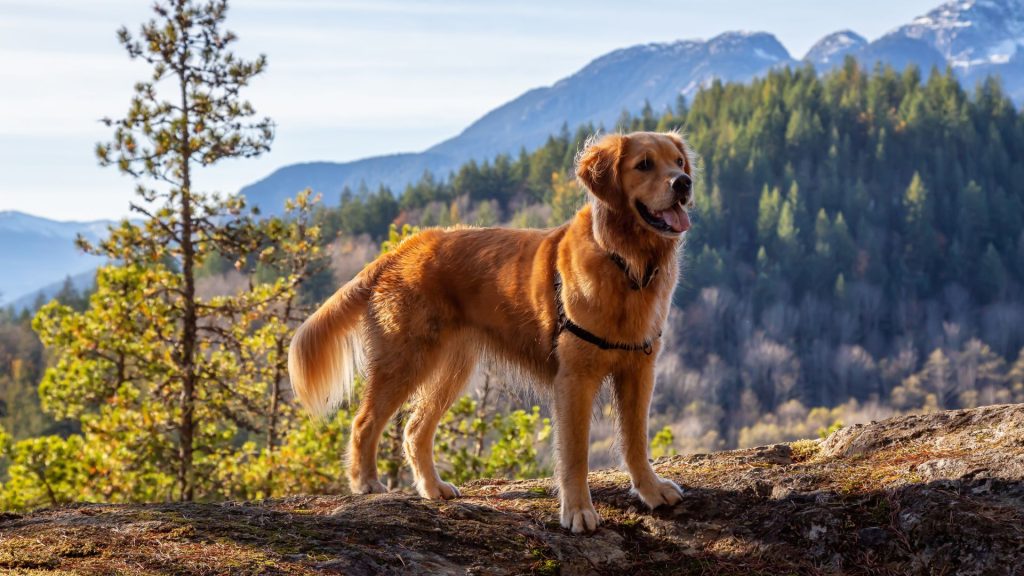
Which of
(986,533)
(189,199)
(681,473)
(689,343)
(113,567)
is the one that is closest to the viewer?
(113,567)

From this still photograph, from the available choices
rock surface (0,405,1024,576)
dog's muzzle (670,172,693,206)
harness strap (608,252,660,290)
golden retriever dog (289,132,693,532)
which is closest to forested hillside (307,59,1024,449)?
golden retriever dog (289,132,693,532)

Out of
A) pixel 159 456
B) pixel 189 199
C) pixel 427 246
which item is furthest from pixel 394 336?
pixel 159 456

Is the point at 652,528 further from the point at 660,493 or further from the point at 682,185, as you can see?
the point at 682,185

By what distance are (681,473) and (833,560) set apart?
1371 millimetres

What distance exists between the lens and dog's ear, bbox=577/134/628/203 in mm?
4859

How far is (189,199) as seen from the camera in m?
12.6

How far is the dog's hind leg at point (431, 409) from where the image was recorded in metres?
5.86

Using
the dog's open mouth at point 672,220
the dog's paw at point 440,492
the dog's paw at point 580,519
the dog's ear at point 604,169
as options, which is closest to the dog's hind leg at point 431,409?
the dog's paw at point 440,492

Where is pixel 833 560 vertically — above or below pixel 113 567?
below

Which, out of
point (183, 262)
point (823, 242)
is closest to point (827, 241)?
point (823, 242)

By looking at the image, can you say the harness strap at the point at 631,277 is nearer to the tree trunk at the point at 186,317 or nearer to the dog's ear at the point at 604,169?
the dog's ear at the point at 604,169

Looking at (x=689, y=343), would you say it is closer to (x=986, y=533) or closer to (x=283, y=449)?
(x=283, y=449)

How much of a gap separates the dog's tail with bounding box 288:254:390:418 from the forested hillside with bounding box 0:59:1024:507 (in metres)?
79.6

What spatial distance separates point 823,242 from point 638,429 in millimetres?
116625
